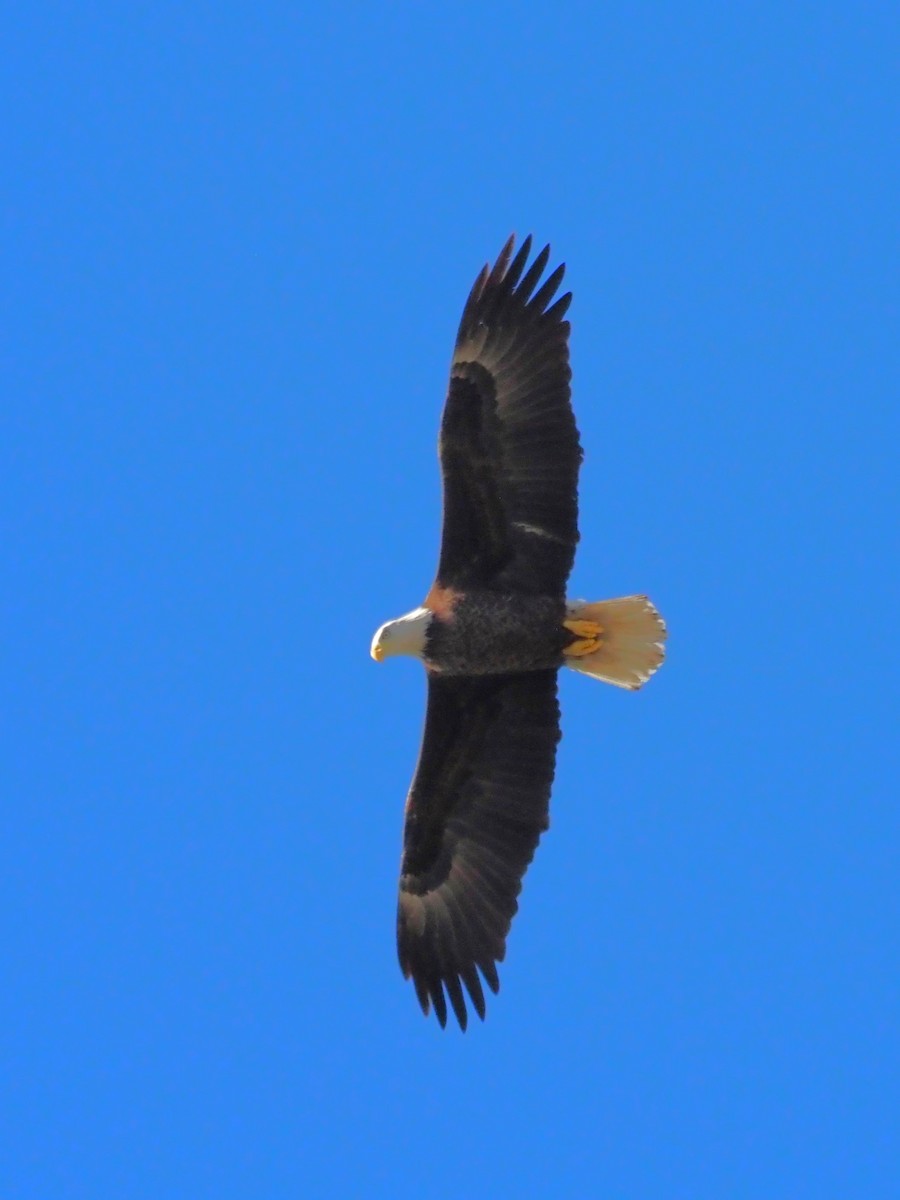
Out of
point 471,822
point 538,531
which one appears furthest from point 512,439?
point 471,822

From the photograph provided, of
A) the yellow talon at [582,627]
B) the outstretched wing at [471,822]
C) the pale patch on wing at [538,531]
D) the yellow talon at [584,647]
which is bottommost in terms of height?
the outstretched wing at [471,822]

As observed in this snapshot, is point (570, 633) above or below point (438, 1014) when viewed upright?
above

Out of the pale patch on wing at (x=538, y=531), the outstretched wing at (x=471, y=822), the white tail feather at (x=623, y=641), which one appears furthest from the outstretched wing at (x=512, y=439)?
the outstretched wing at (x=471, y=822)

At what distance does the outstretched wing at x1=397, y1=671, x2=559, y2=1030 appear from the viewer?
1298 centimetres

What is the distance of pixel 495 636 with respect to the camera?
1280cm

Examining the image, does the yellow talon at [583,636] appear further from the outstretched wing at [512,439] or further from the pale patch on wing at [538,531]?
the pale patch on wing at [538,531]

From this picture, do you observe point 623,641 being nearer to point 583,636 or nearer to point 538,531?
point 583,636

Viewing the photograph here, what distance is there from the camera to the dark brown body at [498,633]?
42.0ft

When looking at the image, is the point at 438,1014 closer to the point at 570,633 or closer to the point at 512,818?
the point at 512,818

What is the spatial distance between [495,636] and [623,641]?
0.72 m

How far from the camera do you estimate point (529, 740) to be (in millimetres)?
13031

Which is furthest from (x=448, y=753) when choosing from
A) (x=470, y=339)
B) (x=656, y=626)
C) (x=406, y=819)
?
(x=470, y=339)

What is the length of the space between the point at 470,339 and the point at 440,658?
5.77 feet

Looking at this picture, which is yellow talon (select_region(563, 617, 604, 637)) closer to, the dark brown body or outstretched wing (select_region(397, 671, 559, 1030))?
the dark brown body
